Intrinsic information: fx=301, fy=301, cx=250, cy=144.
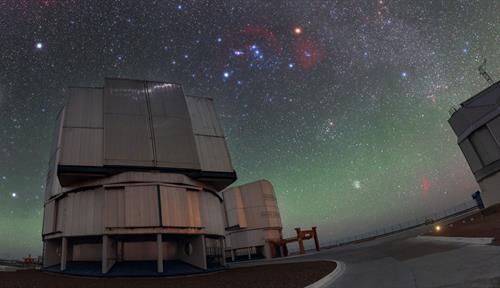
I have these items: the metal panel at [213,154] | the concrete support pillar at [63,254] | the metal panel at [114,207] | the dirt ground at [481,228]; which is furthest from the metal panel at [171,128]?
the dirt ground at [481,228]

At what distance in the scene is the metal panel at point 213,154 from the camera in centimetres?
2748

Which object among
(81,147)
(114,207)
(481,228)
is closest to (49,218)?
(81,147)

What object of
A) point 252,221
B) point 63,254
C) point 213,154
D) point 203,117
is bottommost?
point 63,254

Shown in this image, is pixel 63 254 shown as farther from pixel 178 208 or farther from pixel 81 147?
pixel 178 208

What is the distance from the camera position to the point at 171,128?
26891mm

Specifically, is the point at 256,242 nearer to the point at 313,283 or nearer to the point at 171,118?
the point at 171,118

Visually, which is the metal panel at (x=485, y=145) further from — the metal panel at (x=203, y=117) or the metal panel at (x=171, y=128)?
the metal panel at (x=171, y=128)

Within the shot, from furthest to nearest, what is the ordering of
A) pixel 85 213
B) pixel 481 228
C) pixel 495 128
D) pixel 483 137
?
pixel 483 137, pixel 495 128, pixel 85 213, pixel 481 228

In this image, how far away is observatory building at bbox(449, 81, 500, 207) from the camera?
40.5 metres

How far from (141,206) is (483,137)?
45.5m

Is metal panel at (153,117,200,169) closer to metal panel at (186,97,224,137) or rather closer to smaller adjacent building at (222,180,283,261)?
metal panel at (186,97,224,137)

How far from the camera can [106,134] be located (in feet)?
80.6

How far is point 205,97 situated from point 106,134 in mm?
11629

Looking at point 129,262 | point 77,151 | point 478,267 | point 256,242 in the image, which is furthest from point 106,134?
point 256,242
